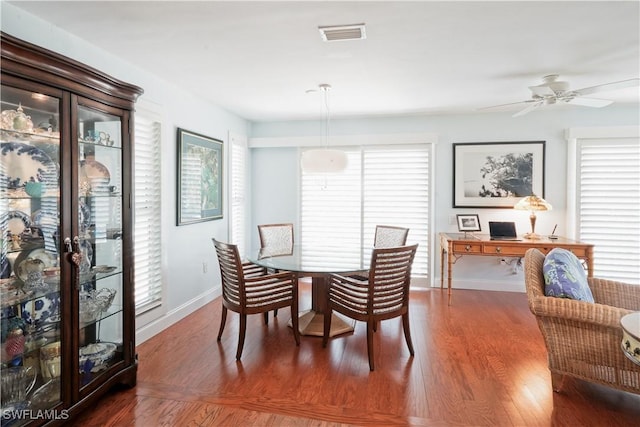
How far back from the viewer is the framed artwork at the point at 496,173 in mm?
4625

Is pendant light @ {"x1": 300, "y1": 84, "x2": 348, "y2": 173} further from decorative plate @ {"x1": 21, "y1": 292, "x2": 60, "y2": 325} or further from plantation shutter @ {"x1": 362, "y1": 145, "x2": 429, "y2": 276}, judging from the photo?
decorative plate @ {"x1": 21, "y1": 292, "x2": 60, "y2": 325}

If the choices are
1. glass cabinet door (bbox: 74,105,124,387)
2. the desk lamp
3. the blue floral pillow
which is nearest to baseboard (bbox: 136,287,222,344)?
glass cabinet door (bbox: 74,105,124,387)

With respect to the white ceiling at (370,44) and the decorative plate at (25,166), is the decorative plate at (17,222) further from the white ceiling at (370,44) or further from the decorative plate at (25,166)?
the white ceiling at (370,44)

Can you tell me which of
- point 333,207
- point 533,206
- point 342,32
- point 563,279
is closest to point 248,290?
point 342,32

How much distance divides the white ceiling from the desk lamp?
3.84 ft

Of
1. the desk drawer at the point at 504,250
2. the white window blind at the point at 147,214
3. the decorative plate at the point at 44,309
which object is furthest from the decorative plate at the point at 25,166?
the desk drawer at the point at 504,250

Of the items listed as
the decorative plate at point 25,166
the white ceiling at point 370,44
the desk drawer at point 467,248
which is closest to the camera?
the decorative plate at point 25,166

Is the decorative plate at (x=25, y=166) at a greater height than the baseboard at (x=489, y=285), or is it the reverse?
the decorative plate at (x=25, y=166)

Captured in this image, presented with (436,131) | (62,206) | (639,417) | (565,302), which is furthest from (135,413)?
(436,131)

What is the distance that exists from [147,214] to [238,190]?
1858 millimetres

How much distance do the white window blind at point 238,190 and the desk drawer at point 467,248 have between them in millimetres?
2624

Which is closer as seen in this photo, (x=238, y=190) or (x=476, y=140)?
(x=476, y=140)

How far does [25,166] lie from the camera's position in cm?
183

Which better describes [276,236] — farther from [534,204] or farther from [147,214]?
[534,204]
